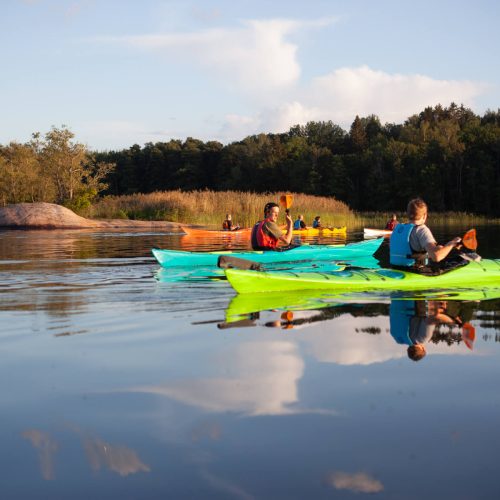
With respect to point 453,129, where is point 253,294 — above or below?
below

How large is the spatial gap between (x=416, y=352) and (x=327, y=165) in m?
71.5

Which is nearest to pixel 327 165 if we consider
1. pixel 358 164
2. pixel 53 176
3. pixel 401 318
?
pixel 358 164

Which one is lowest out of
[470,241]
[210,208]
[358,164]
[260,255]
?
[260,255]

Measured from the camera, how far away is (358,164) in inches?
2948

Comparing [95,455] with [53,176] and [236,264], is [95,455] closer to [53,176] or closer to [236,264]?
[236,264]

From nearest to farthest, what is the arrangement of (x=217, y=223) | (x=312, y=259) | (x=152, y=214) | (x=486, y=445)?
(x=486, y=445) < (x=312, y=259) < (x=217, y=223) < (x=152, y=214)

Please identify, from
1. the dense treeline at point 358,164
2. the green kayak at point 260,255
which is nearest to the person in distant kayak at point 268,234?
the green kayak at point 260,255

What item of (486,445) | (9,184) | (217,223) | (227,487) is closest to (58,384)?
(227,487)

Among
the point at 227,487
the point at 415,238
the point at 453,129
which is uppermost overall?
the point at 453,129

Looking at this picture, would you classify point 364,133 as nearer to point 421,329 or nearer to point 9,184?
point 9,184

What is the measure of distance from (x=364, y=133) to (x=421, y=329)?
258 feet

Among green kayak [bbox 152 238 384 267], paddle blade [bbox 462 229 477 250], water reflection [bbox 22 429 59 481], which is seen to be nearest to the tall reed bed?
green kayak [bbox 152 238 384 267]

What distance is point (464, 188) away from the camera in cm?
6469

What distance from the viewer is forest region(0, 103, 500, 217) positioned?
1738 inches
